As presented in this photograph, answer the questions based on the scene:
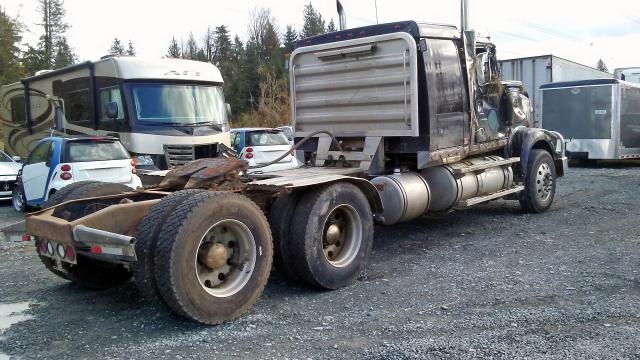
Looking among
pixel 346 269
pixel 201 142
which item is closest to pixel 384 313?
pixel 346 269

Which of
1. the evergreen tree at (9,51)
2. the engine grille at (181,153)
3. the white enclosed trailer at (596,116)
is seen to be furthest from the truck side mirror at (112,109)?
the evergreen tree at (9,51)

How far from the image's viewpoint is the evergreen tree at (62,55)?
62875 mm

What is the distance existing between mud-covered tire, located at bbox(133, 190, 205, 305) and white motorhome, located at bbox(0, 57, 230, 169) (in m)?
8.44

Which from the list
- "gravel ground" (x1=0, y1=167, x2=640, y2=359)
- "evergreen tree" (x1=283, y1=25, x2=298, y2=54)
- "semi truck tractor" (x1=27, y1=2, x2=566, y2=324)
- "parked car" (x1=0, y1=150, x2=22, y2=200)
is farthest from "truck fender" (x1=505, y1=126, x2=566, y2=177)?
"evergreen tree" (x1=283, y1=25, x2=298, y2=54)

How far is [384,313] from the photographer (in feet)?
16.4

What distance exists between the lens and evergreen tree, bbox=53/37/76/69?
62875 mm

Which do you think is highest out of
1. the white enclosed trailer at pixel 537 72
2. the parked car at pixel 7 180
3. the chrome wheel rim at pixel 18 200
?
the white enclosed trailer at pixel 537 72

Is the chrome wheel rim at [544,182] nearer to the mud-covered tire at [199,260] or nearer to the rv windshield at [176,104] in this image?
the mud-covered tire at [199,260]

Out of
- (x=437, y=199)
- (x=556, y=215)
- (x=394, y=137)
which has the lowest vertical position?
(x=556, y=215)

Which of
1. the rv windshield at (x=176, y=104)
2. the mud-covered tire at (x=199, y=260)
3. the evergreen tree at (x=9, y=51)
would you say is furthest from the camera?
the evergreen tree at (x=9, y=51)

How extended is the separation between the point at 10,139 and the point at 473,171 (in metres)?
15.5

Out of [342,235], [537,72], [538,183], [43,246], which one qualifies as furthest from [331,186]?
[537,72]

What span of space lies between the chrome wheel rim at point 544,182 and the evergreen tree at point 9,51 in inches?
1778

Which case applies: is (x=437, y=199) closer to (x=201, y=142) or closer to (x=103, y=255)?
(x=103, y=255)
